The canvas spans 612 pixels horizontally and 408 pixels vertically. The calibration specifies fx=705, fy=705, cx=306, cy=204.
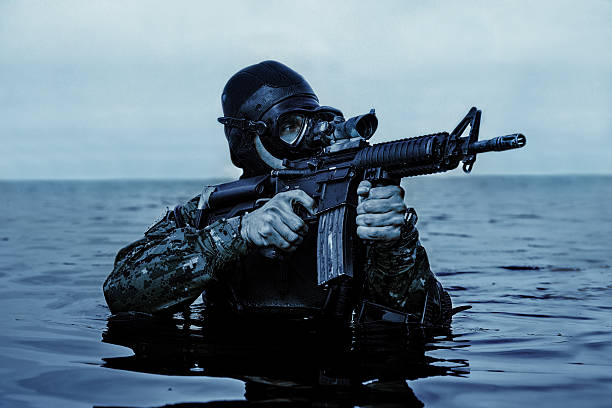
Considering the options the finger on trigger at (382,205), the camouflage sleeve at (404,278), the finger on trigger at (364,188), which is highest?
the finger on trigger at (364,188)

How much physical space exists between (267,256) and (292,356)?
0.73m

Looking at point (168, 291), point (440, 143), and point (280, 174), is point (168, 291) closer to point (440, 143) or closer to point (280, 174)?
point (280, 174)

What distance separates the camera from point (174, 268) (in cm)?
418

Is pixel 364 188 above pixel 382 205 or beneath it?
above

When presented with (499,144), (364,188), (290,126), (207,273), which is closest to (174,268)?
Answer: (207,273)

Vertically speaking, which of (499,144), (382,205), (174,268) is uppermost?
(499,144)

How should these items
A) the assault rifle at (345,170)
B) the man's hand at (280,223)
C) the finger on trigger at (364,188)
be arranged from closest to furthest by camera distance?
the assault rifle at (345,170)
the finger on trigger at (364,188)
the man's hand at (280,223)

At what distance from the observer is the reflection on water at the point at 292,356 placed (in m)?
2.89

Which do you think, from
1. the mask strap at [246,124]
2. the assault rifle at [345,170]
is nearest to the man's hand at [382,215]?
the assault rifle at [345,170]

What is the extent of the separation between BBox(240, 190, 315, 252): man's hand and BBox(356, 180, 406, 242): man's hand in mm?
404

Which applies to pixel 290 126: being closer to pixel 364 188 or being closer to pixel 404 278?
pixel 364 188

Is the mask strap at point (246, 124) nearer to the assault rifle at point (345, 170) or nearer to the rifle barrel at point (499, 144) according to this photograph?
the assault rifle at point (345, 170)

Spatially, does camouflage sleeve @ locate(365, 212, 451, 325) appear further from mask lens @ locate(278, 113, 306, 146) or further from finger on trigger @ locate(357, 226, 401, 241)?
mask lens @ locate(278, 113, 306, 146)

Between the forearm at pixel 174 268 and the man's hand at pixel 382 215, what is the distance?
86cm
